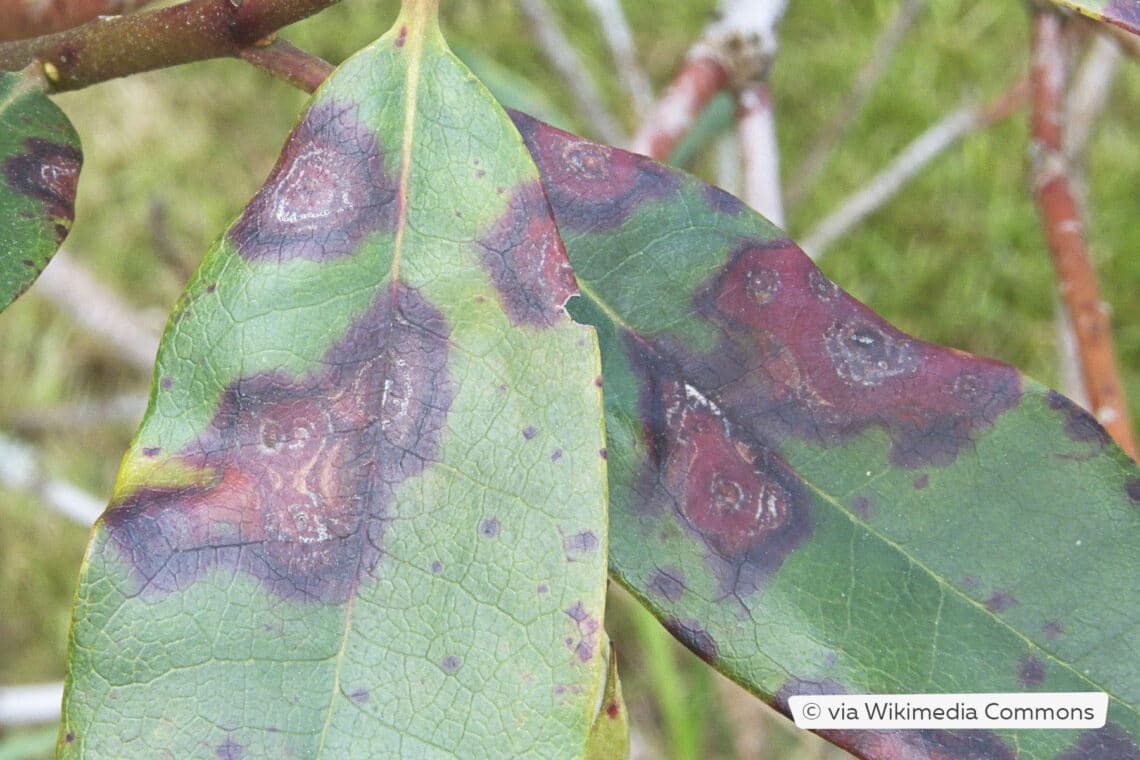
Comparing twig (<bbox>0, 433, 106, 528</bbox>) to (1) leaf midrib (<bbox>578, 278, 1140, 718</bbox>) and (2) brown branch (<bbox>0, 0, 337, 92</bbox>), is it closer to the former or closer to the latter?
(2) brown branch (<bbox>0, 0, 337, 92</bbox>)

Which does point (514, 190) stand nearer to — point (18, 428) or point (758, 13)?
point (758, 13)

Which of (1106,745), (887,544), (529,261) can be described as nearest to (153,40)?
(529,261)

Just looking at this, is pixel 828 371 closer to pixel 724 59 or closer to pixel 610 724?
pixel 610 724

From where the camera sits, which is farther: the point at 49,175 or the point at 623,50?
the point at 623,50

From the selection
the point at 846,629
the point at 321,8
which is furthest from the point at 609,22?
the point at 846,629

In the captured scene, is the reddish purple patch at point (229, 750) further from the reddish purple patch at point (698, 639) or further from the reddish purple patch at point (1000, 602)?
the reddish purple patch at point (1000, 602)
